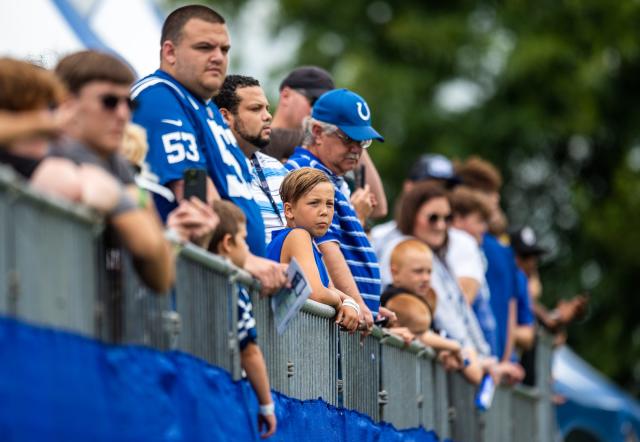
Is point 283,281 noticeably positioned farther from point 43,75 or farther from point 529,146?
point 529,146

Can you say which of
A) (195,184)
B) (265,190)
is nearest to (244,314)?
(195,184)

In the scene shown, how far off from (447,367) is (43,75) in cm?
634

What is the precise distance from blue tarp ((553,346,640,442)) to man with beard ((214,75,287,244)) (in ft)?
33.5

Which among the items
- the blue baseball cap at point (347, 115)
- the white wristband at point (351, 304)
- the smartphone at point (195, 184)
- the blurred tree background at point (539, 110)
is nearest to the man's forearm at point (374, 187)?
the blue baseball cap at point (347, 115)

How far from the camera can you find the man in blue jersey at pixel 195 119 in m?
6.65

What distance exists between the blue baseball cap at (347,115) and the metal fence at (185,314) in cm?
101

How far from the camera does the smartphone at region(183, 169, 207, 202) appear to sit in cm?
621

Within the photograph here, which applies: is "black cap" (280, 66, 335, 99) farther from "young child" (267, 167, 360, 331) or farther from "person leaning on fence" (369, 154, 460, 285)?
"young child" (267, 167, 360, 331)

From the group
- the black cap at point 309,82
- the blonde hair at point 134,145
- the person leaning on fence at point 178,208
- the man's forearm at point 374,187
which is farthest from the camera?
the man's forearm at point 374,187

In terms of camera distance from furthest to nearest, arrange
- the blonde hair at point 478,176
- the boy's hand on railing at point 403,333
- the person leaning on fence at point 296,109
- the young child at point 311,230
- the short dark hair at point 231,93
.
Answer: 1. the blonde hair at point 478,176
2. the person leaning on fence at point 296,109
3. the boy's hand on railing at point 403,333
4. the short dark hair at point 231,93
5. the young child at point 311,230

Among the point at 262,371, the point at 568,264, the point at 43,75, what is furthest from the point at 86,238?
the point at 568,264

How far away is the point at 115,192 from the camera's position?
4.95 metres

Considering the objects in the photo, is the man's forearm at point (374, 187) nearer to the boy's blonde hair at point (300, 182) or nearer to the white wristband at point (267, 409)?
the boy's blonde hair at point (300, 182)

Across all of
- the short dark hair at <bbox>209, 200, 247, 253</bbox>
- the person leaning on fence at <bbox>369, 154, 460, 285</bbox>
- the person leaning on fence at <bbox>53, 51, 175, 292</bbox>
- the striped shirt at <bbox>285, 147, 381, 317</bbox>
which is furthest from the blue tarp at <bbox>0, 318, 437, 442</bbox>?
the person leaning on fence at <bbox>369, 154, 460, 285</bbox>
